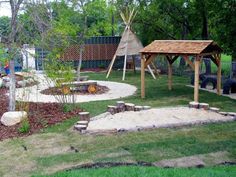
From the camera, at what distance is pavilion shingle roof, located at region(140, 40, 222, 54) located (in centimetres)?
1068

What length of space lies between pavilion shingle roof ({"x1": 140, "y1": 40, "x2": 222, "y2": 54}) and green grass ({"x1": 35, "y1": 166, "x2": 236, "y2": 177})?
6.00 m

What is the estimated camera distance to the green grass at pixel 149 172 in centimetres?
464

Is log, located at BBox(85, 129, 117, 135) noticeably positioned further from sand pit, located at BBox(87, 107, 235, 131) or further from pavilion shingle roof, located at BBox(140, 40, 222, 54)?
pavilion shingle roof, located at BBox(140, 40, 222, 54)

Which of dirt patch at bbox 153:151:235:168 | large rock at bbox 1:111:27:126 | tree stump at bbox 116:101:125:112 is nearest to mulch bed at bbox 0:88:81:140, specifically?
large rock at bbox 1:111:27:126

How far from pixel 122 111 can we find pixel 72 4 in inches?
304

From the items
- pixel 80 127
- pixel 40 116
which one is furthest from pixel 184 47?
pixel 80 127

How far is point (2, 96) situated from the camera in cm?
1223

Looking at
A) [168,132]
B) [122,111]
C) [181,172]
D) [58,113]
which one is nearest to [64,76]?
[58,113]

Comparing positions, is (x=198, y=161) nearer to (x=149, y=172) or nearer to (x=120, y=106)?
(x=149, y=172)

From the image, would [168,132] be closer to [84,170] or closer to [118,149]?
[118,149]

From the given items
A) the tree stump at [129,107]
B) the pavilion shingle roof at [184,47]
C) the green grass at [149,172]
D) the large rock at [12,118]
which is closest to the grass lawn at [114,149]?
the green grass at [149,172]

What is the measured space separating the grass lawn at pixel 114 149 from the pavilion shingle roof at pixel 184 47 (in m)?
3.33

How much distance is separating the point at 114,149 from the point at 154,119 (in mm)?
2218

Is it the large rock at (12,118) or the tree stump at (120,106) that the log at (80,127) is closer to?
the large rock at (12,118)
